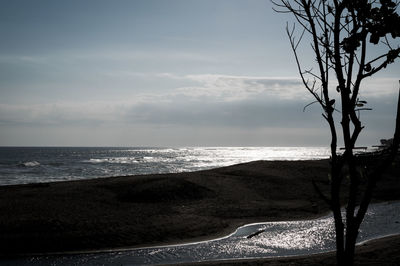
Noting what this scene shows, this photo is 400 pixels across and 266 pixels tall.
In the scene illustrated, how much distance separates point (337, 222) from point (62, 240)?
1214 centimetres

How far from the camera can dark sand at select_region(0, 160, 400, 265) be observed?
14891 mm

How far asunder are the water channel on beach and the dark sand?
85 cm

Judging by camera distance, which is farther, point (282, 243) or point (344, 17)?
point (282, 243)

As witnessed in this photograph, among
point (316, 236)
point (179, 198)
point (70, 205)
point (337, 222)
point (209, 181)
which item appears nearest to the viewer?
point (337, 222)

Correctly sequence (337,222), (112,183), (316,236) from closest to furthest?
(337,222) → (316,236) → (112,183)

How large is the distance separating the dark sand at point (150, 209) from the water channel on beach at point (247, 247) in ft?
2.78

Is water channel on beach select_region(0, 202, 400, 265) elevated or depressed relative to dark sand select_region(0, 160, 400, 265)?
depressed

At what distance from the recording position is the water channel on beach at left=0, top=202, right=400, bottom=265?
12906mm

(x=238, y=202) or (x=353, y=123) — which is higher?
(x=353, y=123)

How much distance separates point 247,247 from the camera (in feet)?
46.5

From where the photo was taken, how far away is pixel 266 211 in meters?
21.0

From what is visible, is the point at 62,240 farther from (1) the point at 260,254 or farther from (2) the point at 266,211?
Answer: (2) the point at 266,211

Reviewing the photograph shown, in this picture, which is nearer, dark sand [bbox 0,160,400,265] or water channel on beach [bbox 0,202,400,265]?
water channel on beach [bbox 0,202,400,265]

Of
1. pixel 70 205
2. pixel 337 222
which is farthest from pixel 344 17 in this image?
pixel 70 205
